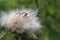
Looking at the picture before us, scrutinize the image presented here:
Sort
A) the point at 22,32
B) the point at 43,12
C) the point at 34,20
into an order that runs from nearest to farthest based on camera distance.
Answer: the point at 22,32, the point at 34,20, the point at 43,12

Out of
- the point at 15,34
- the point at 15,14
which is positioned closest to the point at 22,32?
the point at 15,34

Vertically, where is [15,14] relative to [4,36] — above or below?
above

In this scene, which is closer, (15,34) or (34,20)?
(15,34)

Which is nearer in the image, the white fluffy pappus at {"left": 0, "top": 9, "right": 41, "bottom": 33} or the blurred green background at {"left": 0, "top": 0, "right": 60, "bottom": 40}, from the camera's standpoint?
the white fluffy pappus at {"left": 0, "top": 9, "right": 41, "bottom": 33}

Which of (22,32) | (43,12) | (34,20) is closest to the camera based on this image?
(22,32)

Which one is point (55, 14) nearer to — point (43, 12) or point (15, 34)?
point (43, 12)

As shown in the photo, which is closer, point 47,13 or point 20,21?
point 20,21

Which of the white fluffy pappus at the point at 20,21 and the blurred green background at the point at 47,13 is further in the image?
the blurred green background at the point at 47,13
